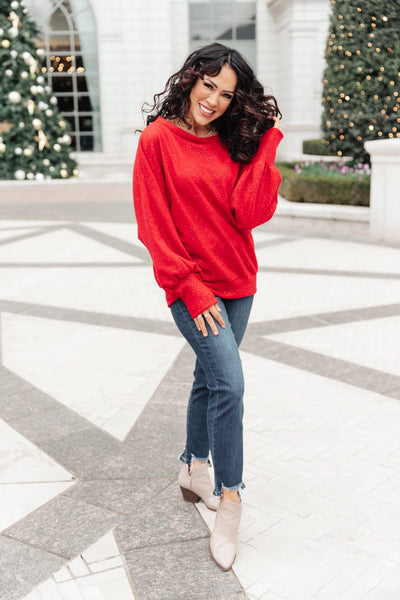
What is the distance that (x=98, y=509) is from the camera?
2844 millimetres

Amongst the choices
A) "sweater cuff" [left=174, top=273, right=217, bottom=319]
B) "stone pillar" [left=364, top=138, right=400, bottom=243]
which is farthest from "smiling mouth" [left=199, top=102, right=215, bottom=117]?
"stone pillar" [left=364, top=138, right=400, bottom=243]

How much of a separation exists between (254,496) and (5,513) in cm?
100

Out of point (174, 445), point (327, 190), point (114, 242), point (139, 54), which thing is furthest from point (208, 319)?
point (139, 54)

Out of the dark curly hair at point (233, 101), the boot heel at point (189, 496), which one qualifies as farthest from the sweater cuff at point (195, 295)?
the boot heel at point (189, 496)

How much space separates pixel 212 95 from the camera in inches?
94.0

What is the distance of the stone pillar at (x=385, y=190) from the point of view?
27.8 ft

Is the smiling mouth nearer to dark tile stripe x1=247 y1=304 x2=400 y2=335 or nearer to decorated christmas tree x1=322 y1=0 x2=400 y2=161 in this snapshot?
dark tile stripe x1=247 y1=304 x2=400 y2=335

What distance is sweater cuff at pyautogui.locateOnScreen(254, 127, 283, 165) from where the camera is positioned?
246 centimetres

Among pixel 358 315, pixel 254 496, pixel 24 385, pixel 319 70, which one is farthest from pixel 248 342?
pixel 319 70

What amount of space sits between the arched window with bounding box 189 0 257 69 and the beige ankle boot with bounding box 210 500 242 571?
2026cm

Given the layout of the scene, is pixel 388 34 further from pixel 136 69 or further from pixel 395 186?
pixel 136 69

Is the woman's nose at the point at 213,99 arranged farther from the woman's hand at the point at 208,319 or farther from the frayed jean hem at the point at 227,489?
the frayed jean hem at the point at 227,489

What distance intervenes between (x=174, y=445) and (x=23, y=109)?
14.4 m

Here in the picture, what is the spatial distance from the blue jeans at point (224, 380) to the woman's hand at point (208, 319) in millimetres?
22
